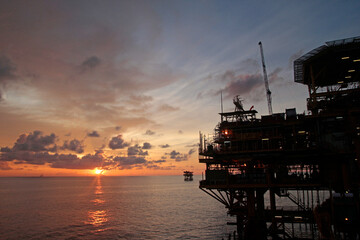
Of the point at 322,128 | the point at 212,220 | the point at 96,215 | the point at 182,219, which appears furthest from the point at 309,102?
the point at 96,215

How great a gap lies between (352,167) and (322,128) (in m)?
7.52

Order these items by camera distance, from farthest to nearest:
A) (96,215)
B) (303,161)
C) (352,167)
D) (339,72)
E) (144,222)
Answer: (96,215)
(144,222)
(339,72)
(303,161)
(352,167)

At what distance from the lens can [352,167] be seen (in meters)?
39.7

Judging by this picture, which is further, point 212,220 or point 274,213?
point 212,220

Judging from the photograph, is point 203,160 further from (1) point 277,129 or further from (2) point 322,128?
(2) point 322,128

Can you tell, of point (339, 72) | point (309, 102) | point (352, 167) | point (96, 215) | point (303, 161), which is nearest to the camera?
point (352, 167)

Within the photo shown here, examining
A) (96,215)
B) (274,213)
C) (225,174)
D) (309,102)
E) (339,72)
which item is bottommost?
(96,215)

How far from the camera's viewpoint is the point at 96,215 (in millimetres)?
89125

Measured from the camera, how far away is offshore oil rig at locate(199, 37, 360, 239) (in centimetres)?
3834

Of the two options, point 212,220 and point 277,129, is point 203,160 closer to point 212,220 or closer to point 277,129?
point 277,129

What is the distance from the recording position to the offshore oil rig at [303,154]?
38344 millimetres

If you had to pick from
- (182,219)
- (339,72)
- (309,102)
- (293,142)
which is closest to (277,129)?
(293,142)

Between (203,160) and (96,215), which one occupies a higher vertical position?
(203,160)

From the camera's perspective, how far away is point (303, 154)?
39.8 metres
